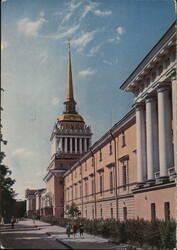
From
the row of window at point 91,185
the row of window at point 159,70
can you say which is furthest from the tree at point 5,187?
the row of window at point 91,185

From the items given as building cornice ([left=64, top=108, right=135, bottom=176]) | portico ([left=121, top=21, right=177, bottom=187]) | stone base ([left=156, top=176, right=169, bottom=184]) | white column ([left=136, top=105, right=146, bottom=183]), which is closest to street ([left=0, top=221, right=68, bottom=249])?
stone base ([left=156, top=176, right=169, bottom=184])

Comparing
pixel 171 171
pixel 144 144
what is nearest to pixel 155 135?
pixel 144 144

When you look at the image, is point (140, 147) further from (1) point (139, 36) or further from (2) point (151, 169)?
(1) point (139, 36)

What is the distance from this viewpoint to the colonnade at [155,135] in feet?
84.3

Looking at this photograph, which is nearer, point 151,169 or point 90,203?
point 151,169

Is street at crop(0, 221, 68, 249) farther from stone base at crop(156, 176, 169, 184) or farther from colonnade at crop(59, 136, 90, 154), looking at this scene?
colonnade at crop(59, 136, 90, 154)

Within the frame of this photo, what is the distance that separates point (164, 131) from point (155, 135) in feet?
7.35

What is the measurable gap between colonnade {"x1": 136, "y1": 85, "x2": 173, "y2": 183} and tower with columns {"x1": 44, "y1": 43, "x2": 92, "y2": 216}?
346cm

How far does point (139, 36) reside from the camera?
68.0 feet

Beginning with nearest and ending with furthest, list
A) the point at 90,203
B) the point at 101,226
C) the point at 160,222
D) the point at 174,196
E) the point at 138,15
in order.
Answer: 1. the point at 138,15
2. the point at 160,222
3. the point at 174,196
4. the point at 101,226
5. the point at 90,203

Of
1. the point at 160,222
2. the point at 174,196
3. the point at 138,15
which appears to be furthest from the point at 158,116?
the point at 138,15

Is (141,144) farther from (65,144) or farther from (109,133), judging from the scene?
(65,144)

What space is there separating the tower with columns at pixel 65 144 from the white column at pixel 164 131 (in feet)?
13.0

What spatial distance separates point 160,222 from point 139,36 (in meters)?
8.35
